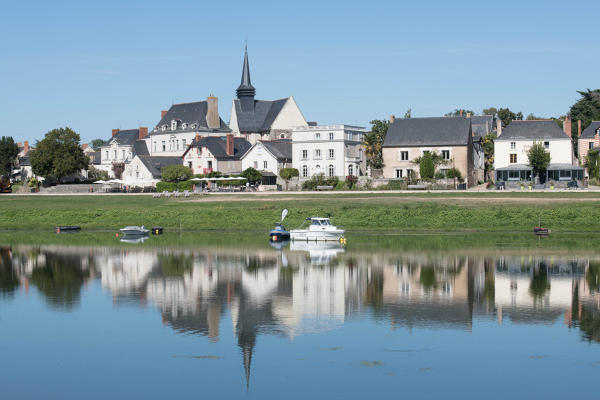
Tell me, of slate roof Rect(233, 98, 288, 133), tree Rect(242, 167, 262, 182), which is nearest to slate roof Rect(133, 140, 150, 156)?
slate roof Rect(233, 98, 288, 133)

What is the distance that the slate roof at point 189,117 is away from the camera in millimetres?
122875

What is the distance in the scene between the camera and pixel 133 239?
2199 inches

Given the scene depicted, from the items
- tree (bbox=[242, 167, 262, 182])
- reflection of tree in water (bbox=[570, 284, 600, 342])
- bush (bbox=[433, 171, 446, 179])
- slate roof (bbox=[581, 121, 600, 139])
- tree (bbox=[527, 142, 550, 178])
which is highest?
slate roof (bbox=[581, 121, 600, 139])

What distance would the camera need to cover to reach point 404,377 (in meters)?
19.1

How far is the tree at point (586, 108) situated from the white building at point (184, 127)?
53324 millimetres

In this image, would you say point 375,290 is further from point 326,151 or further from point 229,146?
point 229,146

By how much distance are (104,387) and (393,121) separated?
79.2 meters

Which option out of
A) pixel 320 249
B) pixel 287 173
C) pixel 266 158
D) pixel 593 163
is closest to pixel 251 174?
pixel 287 173

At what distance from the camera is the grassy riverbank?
5694 cm

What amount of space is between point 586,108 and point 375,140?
42291 millimetres

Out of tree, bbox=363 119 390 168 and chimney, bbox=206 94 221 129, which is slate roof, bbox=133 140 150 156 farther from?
tree, bbox=363 119 390 168

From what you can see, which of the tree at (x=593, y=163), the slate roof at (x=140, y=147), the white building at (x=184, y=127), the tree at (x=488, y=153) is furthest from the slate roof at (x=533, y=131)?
the slate roof at (x=140, y=147)

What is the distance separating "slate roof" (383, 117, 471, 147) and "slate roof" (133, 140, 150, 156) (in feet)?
160

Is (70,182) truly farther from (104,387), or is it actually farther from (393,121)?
(104,387)
